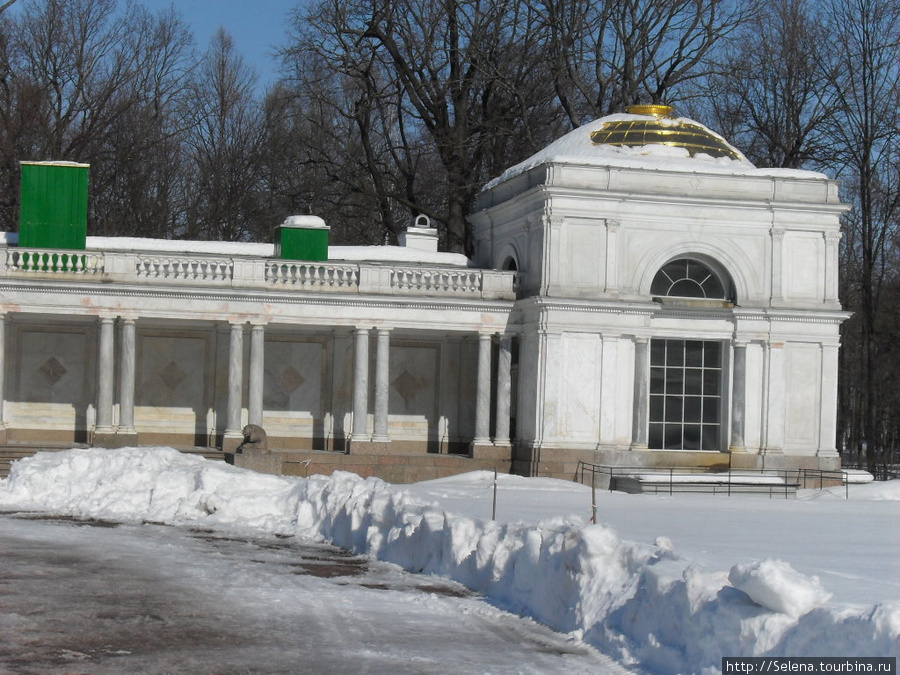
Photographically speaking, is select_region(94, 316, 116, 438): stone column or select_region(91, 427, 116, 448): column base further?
select_region(94, 316, 116, 438): stone column

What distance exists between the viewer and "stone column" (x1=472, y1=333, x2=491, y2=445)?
1345 inches

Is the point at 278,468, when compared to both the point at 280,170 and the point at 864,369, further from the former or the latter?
the point at 864,369

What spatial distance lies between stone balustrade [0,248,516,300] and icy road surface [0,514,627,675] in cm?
1437

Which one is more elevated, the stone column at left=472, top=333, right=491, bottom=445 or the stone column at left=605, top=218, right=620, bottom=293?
the stone column at left=605, top=218, right=620, bottom=293

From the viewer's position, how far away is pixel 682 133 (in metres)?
35.5

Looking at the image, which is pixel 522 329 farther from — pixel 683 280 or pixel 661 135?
pixel 661 135

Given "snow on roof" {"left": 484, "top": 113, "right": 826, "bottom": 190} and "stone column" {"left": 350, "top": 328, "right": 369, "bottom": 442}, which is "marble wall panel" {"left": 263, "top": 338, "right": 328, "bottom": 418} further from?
"snow on roof" {"left": 484, "top": 113, "right": 826, "bottom": 190}

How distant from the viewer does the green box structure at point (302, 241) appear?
115ft

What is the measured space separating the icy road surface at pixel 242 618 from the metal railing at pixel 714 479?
13609mm

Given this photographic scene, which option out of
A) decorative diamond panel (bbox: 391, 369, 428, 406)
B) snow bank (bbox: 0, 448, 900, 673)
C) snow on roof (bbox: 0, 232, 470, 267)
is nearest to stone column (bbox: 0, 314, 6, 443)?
snow on roof (bbox: 0, 232, 470, 267)

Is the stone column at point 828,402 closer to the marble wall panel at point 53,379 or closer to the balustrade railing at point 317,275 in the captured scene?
the balustrade railing at point 317,275

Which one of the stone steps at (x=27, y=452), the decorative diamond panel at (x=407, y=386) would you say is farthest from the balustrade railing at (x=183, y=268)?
the decorative diamond panel at (x=407, y=386)

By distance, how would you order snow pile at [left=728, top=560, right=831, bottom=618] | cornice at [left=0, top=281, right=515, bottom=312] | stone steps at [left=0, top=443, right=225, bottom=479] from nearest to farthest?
1. snow pile at [left=728, top=560, right=831, bottom=618]
2. stone steps at [left=0, top=443, right=225, bottom=479]
3. cornice at [left=0, top=281, right=515, bottom=312]

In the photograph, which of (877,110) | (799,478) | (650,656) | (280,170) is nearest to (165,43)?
(280,170)
